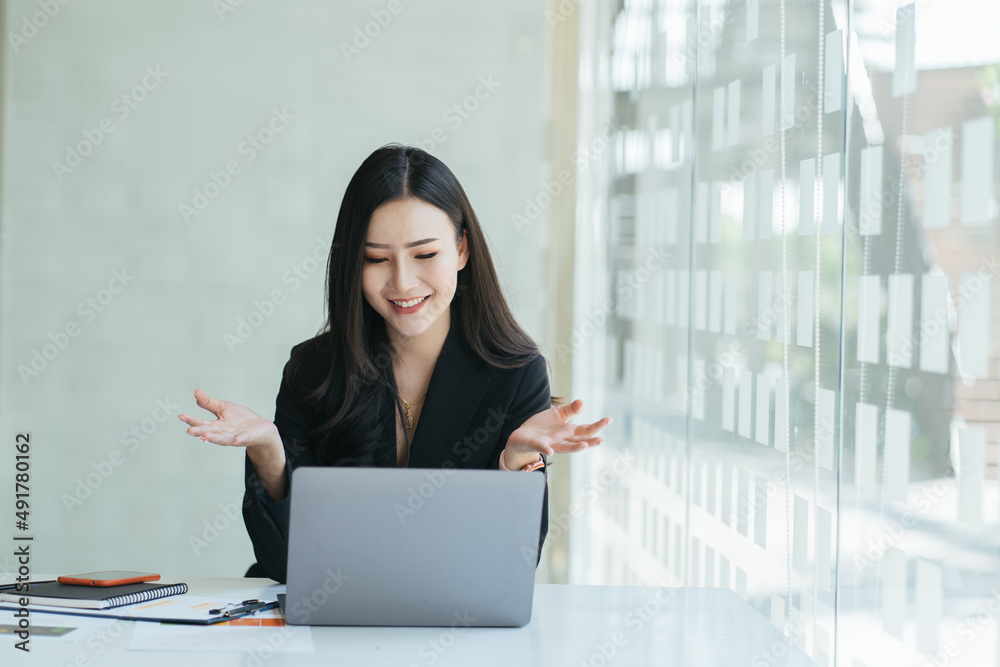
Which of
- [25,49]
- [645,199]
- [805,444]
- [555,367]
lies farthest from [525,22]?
[805,444]

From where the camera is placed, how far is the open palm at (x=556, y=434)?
141cm

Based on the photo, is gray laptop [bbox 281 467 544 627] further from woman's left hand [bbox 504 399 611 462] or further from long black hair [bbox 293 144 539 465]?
long black hair [bbox 293 144 539 465]

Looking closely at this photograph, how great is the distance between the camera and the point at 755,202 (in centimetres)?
183

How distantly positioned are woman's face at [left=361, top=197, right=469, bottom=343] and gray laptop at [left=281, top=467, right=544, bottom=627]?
0.64 metres

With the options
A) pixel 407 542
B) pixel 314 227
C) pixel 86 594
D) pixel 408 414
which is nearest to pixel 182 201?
pixel 314 227

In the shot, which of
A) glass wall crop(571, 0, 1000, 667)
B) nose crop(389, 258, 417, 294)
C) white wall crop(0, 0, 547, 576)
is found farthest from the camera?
white wall crop(0, 0, 547, 576)

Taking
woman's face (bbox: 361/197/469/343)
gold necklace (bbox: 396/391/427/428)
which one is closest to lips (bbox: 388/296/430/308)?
woman's face (bbox: 361/197/469/343)

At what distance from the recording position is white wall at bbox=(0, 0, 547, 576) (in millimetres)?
3252

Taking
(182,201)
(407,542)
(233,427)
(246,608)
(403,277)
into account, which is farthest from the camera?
(182,201)

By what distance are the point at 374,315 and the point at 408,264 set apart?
0.81 feet

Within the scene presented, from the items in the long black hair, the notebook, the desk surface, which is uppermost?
the long black hair

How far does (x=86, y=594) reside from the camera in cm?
142

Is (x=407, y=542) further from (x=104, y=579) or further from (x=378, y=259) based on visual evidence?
(x=378, y=259)

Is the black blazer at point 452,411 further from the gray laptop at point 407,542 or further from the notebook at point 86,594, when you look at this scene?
the gray laptop at point 407,542
